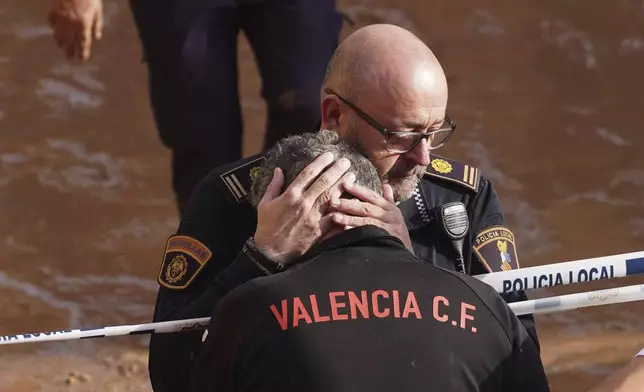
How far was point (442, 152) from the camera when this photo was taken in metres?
2.86

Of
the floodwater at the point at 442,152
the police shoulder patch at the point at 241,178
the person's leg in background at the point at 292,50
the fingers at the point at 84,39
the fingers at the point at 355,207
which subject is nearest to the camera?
the fingers at the point at 355,207

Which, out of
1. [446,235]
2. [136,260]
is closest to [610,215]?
[136,260]

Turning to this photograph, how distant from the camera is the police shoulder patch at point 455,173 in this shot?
62.9 inches

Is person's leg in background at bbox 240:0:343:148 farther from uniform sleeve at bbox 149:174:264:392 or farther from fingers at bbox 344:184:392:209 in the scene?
fingers at bbox 344:184:392:209

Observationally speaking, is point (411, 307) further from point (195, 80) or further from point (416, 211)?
point (195, 80)

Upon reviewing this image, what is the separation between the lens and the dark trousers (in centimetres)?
200

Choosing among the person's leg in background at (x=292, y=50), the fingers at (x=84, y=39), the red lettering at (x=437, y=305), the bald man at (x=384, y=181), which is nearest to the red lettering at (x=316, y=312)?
the red lettering at (x=437, y=305)

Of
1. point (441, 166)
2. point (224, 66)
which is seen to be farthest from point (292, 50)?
point (441, 166)

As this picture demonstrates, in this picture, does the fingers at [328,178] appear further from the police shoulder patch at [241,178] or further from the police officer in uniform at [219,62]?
the police officer in uniform at [219,62]

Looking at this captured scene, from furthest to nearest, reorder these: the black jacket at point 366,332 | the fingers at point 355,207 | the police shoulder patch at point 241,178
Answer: the police shoulder patch at point 241,178, the fingers at point 355,207, the black jacket at point 366,332

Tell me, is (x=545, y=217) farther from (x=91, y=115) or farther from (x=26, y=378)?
(x=26, y=378)

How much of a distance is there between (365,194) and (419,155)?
290 millimetres

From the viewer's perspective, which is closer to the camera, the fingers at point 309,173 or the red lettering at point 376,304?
the red lettering at point 376,304

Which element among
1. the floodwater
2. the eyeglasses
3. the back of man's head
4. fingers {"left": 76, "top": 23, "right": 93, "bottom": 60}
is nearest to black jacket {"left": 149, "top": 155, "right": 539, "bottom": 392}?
the eyeglasses
